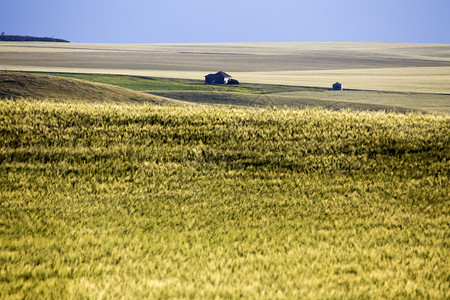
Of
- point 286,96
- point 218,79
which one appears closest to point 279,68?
point 218,79

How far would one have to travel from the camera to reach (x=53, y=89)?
32.0 meters

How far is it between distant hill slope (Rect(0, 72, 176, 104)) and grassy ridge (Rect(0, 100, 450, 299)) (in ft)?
59.7

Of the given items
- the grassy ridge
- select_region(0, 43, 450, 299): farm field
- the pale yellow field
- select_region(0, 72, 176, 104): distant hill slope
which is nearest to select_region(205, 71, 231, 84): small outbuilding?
the pale yellow field

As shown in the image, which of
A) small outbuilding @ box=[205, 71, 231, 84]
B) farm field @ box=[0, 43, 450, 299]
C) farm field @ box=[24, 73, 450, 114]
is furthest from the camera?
small outbuilding @ box=[205, 71, 231, 84]

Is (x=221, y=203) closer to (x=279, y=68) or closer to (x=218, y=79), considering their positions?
(x=218, y=79)

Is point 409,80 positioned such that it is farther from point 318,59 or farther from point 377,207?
point 377,207

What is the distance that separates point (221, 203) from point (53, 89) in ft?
91.2

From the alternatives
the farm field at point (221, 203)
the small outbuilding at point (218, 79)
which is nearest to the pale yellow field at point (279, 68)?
the small outbuilding at point (218, 79)

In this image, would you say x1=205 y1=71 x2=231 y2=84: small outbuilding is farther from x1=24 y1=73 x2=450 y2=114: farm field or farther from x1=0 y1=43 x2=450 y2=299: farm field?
x1=0 y1=43 x2=450 y2=299: farm field

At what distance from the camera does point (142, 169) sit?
993 centimetres

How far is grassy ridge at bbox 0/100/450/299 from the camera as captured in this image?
5.37 m

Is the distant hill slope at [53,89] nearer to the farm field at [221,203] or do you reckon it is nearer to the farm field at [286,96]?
the farm field at [221,203]

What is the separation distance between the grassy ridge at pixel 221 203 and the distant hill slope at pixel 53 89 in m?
18.2

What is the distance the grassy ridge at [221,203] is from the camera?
537cm
